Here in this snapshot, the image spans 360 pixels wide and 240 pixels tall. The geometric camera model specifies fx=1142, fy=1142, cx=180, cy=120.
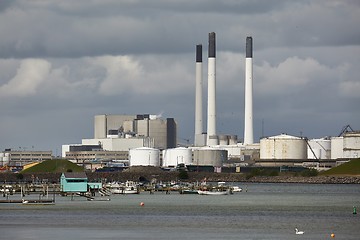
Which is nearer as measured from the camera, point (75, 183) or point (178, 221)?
point (178, 221)

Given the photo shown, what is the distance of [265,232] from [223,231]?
3829 mm

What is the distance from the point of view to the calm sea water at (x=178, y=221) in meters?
95.9

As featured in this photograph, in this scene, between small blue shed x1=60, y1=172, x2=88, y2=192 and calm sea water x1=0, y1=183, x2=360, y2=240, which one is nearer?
calm sea water x1=0, y1=183, x2=360, y2=240

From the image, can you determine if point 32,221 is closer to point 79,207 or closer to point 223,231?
point 223,231

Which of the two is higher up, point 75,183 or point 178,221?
point 75,183

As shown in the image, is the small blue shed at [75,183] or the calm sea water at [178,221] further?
the small blue shed at [75,183]

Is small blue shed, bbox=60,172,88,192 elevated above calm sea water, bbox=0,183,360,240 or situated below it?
above

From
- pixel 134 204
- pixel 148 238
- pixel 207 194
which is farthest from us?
pixel 207 194

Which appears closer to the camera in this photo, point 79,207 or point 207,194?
point 79,207

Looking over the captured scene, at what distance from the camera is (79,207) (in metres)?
142

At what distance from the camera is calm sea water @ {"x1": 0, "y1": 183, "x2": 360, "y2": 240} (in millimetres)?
95938

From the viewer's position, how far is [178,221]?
114 metres

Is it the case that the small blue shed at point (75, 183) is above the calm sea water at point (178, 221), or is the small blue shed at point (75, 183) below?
above

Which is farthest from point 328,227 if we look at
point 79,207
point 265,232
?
point 79,207
